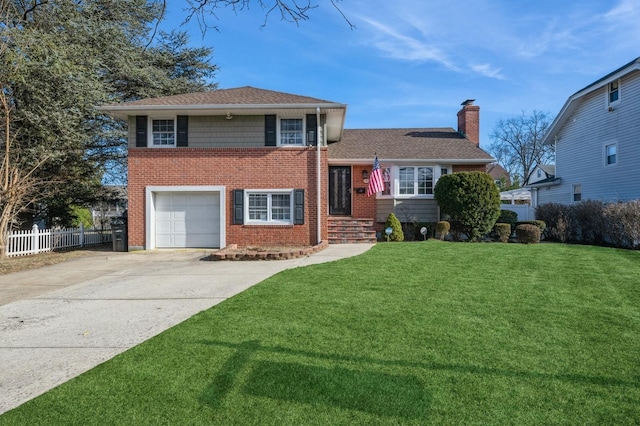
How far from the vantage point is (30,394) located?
311 cm

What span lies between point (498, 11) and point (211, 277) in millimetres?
7114

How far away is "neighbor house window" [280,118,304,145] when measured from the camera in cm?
1327

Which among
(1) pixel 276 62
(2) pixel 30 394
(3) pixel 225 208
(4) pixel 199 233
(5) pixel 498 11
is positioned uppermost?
(5) pixel 498 11

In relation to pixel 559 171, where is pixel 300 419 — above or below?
below

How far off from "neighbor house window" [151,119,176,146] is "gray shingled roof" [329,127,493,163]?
602 centimetres

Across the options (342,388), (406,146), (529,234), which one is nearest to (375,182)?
(406,146)

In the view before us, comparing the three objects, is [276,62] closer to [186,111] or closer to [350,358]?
[350,358]

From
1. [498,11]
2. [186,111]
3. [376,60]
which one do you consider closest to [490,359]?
[498,11]

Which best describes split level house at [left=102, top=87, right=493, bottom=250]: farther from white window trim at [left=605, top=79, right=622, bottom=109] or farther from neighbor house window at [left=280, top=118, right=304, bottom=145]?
white window trim at [left=605, top=79, right=622, bottom=109]

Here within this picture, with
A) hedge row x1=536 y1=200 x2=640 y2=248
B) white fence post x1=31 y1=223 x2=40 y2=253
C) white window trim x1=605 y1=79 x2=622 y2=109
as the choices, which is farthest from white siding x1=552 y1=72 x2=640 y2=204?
white fence post x1=31 y1=223 x2=40 y2=253

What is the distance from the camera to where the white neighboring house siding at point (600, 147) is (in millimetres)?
15258

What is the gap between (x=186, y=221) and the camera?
43.8 feet

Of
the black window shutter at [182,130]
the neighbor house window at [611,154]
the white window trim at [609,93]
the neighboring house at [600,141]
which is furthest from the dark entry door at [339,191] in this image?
the white window trim at [609,93]

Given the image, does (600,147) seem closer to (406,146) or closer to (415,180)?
(406,146)
